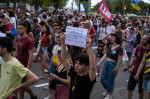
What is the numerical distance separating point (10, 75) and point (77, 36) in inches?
41.7

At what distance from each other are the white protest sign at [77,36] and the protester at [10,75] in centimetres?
71

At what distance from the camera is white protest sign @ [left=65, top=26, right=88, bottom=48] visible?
2.98 m

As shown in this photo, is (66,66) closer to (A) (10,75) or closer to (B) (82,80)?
(B) (82,80)

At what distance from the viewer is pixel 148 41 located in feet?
15.4

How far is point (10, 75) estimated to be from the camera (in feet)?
10.2

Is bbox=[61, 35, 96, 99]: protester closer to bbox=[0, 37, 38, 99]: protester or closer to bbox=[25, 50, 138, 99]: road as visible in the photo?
bbox=[0, 37, 38, 99]: protester

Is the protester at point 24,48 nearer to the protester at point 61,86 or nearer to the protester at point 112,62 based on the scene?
the protester at point 61,86

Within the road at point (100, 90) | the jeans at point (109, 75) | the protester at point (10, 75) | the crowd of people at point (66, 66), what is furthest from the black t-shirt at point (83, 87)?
the road at point (100, 90)

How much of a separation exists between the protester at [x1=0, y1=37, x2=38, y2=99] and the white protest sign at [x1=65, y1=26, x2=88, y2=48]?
0.71 m

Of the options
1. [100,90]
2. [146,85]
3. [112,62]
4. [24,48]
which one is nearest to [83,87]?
[146,85]

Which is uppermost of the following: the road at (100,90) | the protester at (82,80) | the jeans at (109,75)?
the protester at (82,80)

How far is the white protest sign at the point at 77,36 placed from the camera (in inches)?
117

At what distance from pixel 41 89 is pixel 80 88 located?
329 centimetres

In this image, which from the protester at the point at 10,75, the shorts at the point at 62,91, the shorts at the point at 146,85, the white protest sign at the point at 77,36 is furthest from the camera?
the shorts at the point at 146,85
